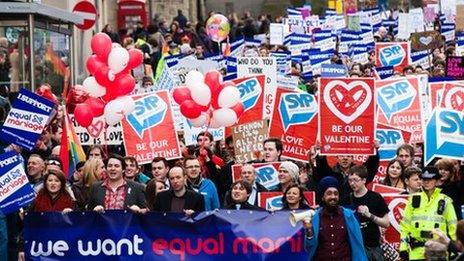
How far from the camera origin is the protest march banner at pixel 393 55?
3148cm

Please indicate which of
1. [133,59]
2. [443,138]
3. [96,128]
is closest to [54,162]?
[133,59]

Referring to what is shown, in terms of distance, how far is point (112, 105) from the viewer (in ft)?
64.7

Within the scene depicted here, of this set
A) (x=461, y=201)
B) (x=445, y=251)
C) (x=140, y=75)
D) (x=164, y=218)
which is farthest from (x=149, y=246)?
(x=140, y=75)

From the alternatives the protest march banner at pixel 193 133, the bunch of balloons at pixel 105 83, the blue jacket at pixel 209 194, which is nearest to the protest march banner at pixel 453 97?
the blue jacket at pixel 209 194

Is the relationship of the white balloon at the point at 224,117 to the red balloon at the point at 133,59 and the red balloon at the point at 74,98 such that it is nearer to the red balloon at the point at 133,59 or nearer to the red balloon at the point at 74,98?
the red balloon at the point at 133,59

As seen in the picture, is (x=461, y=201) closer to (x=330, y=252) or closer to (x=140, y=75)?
(x=330, y=252)

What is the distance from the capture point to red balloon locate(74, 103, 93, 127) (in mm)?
19922

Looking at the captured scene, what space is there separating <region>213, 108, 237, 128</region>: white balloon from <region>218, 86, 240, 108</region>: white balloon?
59mm

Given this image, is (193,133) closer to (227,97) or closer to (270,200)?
(227,97)

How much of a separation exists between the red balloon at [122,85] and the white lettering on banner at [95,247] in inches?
130

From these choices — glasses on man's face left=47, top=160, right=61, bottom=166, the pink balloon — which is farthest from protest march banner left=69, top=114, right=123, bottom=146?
glasses on man's face left=47, top=160, right=61, bottom=166

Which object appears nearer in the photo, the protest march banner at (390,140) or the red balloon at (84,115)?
the red balloon at (84,115)

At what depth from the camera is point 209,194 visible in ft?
59.3

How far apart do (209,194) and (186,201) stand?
687 millimetres
